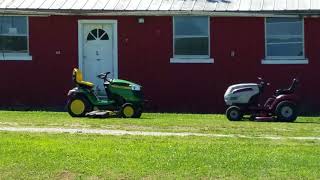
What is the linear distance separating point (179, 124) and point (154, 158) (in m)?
5.51

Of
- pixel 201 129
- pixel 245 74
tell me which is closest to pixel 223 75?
pixel 245 74

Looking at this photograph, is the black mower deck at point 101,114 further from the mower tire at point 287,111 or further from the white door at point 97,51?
the mower tire at point 287,111

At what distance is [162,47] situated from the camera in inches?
802

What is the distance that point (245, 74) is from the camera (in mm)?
20141

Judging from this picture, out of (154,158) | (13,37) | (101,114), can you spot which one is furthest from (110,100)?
(154,158)

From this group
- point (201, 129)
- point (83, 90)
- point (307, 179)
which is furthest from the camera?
point (83, 90)

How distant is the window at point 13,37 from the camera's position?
68.2 ft

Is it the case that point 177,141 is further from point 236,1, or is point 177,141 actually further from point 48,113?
point 236,1

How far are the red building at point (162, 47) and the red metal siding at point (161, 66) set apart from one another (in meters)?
0.03

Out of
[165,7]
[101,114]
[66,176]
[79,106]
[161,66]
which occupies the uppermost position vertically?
[165,7]

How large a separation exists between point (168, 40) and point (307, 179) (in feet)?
39.9

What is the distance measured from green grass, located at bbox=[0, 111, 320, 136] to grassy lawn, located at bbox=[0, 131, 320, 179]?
194cm

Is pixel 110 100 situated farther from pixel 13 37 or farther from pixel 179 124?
pixel 13 37

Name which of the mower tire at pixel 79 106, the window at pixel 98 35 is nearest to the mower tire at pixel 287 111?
the mower tire at pixel 79 106
